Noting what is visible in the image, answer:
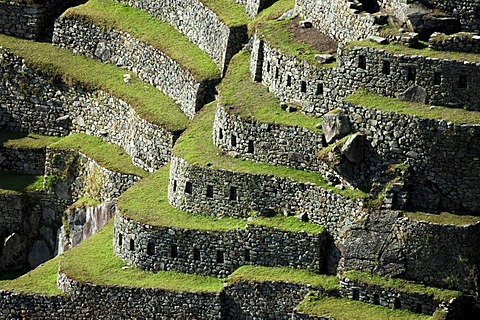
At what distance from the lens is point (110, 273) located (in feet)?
328

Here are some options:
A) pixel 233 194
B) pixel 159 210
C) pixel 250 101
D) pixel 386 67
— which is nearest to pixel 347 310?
pixel 233 194

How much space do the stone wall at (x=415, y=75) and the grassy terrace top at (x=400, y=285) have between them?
7.38 meters

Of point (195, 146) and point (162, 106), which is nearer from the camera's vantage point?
point (195, 146)

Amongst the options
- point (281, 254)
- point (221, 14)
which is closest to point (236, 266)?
point (281, 254)

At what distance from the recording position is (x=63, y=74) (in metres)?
115

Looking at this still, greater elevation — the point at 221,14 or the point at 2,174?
the point at 221,14

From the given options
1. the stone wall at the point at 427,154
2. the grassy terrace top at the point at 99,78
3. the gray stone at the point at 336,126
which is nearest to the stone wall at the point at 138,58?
the grassy terrace top at the point at 99,78

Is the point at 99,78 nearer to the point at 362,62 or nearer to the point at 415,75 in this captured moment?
the point at 362,62

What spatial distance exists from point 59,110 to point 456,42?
94.7ft

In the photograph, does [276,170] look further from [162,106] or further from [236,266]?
[162,106]

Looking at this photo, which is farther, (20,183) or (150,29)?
(150,29)

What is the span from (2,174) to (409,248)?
97.4 feet

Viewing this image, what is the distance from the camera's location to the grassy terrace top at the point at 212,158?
96125 mm

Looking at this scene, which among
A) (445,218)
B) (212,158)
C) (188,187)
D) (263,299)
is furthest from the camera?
(188,187)
